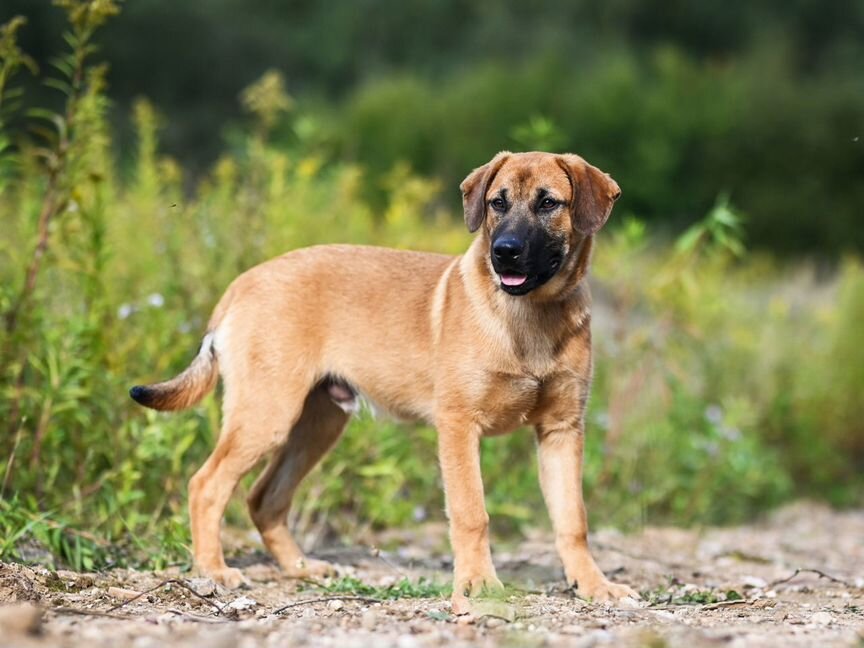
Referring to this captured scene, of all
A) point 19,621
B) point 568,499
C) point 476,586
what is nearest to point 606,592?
point 568,499

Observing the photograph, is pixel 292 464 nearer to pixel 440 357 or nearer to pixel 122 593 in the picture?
pixel 440 357

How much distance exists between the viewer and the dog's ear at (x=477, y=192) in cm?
494

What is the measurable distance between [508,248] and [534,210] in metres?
0.33

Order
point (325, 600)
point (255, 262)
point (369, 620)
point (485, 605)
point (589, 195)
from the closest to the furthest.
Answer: point (369, 620) → point (485, 605) → point (325, 600) → point (589, 195) → point (255, 262)

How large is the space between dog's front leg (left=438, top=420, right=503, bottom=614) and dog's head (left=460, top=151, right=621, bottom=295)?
63cm

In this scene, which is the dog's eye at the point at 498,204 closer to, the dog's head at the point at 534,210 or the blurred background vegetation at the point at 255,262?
the dog's head at the point at 534,210

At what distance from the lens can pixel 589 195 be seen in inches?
190

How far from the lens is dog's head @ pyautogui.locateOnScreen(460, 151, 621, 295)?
15.3ft

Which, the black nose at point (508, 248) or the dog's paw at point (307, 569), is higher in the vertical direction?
the black nose at point (508, 248)

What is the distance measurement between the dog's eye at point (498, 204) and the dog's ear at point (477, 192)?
0.04 m

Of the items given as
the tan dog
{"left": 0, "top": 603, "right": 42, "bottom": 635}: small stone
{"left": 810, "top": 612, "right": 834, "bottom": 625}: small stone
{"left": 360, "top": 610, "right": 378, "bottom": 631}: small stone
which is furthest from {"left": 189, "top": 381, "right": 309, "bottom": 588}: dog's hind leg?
{"left": 810, "top": 612, "right": 834, "bottom": 625}: small stone

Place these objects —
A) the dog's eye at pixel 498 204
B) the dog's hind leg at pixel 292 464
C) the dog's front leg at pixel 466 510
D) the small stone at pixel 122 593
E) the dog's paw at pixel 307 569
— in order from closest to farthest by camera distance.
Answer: the small stone at pixel 122 593, the dog's front leg at pixel 466 510, the dog's eye at pixel 498 204, the dog's paw at pixel 307 569, the dog's hind leg at pixel 292 464

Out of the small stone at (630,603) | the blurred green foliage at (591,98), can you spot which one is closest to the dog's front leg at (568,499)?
the small stone at (630,603)

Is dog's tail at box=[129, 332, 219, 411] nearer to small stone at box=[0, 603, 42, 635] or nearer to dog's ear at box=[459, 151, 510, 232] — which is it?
dog's ear at box=[459, 151, 510, 232]
